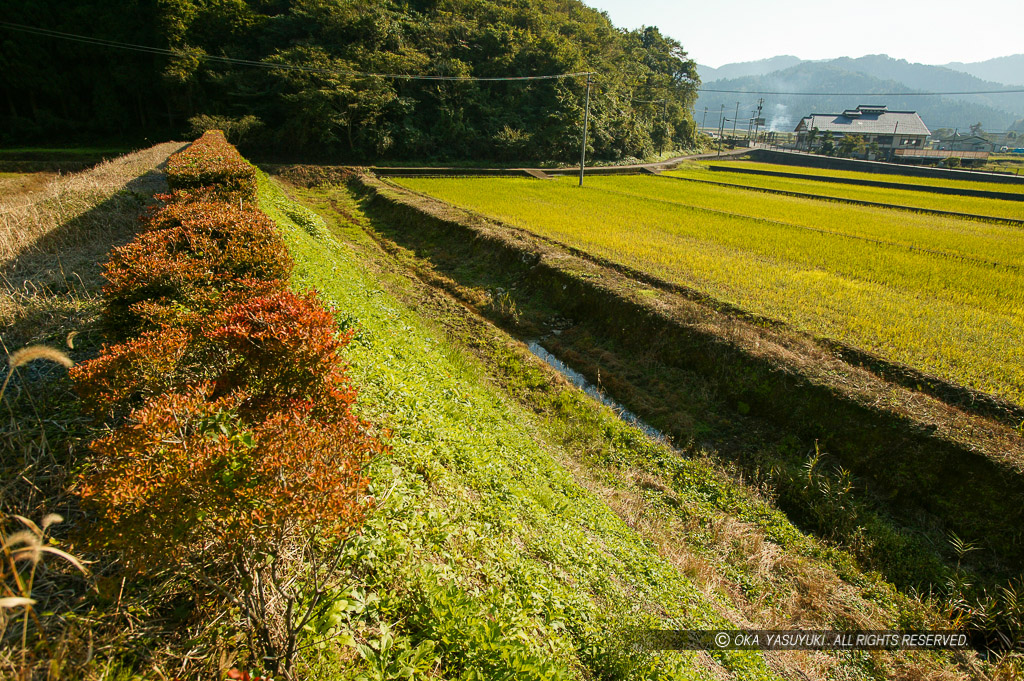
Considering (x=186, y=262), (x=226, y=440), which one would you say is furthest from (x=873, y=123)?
(x=226, y=440)

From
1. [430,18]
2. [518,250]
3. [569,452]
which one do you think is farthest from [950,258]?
[430,18]

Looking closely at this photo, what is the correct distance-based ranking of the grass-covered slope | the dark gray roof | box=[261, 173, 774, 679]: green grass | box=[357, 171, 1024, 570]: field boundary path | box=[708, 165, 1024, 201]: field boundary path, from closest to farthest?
box=[261, 173, 774, 679]: green grass, the grass-covered slope, box=[357, 171, 1024, 570]: field boundary path, box=[708, 165, 1024, 201]: field boundary path, the dark gray roof

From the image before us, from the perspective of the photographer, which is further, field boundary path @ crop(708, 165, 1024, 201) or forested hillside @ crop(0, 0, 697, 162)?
forested hillside @ crop(0, 0, 697, 162)

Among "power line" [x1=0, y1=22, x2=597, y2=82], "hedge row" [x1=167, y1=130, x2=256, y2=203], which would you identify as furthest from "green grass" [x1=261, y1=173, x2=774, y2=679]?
"power line" [x1=0, y1=22, x2=597, y2=82]

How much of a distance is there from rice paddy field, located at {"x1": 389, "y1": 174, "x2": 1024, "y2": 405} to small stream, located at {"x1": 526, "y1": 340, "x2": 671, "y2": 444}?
12.9ft

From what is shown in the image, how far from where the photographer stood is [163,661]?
2340 millimetres

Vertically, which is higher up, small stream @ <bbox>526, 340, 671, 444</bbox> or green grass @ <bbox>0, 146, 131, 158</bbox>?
green grass @ <bbox>0, 146, 131, 158</bbox>

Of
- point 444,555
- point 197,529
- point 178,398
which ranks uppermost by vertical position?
point 178,398

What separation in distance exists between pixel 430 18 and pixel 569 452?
48.7 m

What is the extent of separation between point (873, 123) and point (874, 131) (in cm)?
325

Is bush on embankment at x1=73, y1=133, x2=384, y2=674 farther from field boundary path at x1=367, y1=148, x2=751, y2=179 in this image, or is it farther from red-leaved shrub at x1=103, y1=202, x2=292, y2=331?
field boundary path at x1=367, y1=148, x2=751, y2=179

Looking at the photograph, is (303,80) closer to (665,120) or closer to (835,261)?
(835,261)

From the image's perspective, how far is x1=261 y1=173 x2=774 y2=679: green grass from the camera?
9.89 feet

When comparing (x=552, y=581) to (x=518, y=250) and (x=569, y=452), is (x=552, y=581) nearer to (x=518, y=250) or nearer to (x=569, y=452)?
(x=569, y=452)
